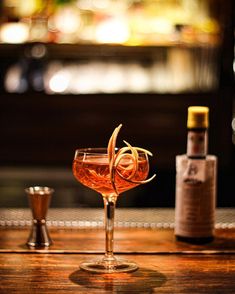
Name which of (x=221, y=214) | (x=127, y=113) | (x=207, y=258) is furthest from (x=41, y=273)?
(x=127, y=113)

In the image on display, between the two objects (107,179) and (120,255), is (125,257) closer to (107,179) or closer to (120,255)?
(120,255)

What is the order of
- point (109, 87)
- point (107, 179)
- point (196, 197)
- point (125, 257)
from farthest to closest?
point (109, 87) < point (196, 197) < point (125, 257) < point (107, 179)

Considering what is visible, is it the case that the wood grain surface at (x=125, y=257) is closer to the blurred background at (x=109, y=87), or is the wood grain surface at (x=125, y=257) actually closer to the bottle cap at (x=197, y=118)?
the bottle cap at (x=197, y=118)

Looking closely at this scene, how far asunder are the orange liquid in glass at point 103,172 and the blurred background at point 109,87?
2382mm

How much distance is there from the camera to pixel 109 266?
4.67ft

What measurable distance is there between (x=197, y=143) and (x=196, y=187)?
0.10 meters

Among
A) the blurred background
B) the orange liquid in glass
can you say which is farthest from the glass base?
the blurred background

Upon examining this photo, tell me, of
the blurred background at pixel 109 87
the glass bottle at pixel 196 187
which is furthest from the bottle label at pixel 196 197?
the blurred background at pixel 109 87

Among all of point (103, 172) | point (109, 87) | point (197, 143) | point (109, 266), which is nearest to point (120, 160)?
point (103, 172)

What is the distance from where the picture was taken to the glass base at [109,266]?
140 centimetres

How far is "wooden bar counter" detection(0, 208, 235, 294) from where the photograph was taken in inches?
51.3

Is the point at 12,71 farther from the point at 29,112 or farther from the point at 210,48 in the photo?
the point at 210,48

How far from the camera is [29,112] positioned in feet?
12.7

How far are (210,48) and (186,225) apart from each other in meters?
2.37
